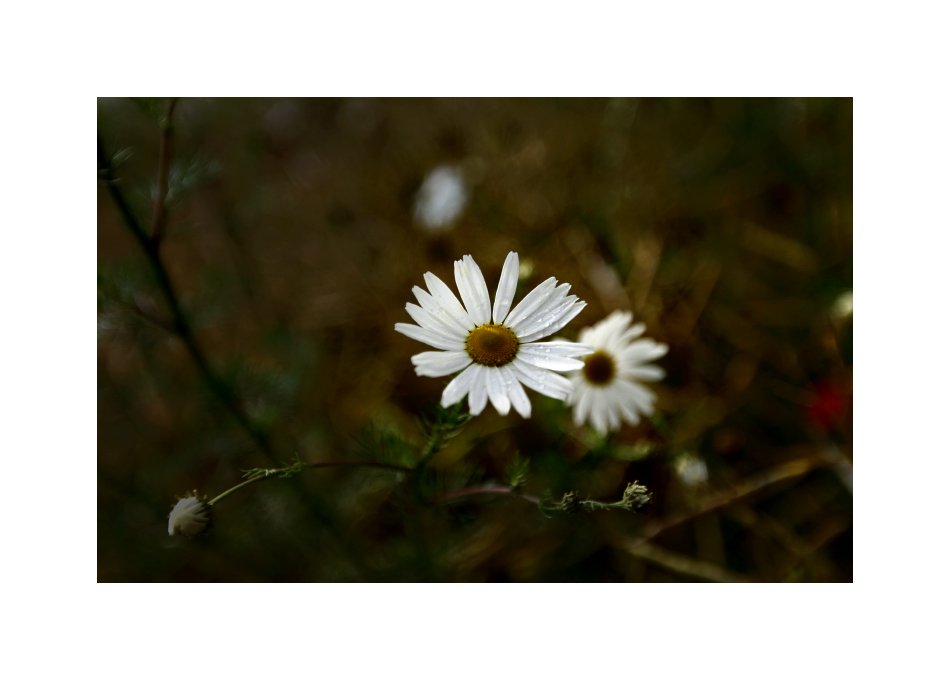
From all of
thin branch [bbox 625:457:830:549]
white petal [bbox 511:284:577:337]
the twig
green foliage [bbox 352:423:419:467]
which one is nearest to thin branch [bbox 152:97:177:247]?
the twig

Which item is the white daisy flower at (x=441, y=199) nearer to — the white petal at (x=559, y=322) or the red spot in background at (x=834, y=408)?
the white petal at (x=559, y=322)

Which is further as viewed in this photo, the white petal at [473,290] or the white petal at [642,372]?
the white petal at [642,372]

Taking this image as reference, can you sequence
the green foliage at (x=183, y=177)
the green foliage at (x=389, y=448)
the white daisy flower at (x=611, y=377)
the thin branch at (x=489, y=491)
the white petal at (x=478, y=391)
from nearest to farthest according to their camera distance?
the white petal at (x=478, y=391) < the thin branch at (x=489, y=491) < the green foliage at (x=389, y=448) < the green foliage at (x=183, y=177) < the white daisy flower at (x=611, y=377)

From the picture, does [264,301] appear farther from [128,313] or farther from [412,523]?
[412,523]

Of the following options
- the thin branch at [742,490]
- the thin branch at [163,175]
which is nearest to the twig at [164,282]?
the thin branch at [163,175]

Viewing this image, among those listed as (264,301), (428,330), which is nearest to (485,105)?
(264,301)

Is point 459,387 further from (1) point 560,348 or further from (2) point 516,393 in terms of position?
(1) point 560,348
